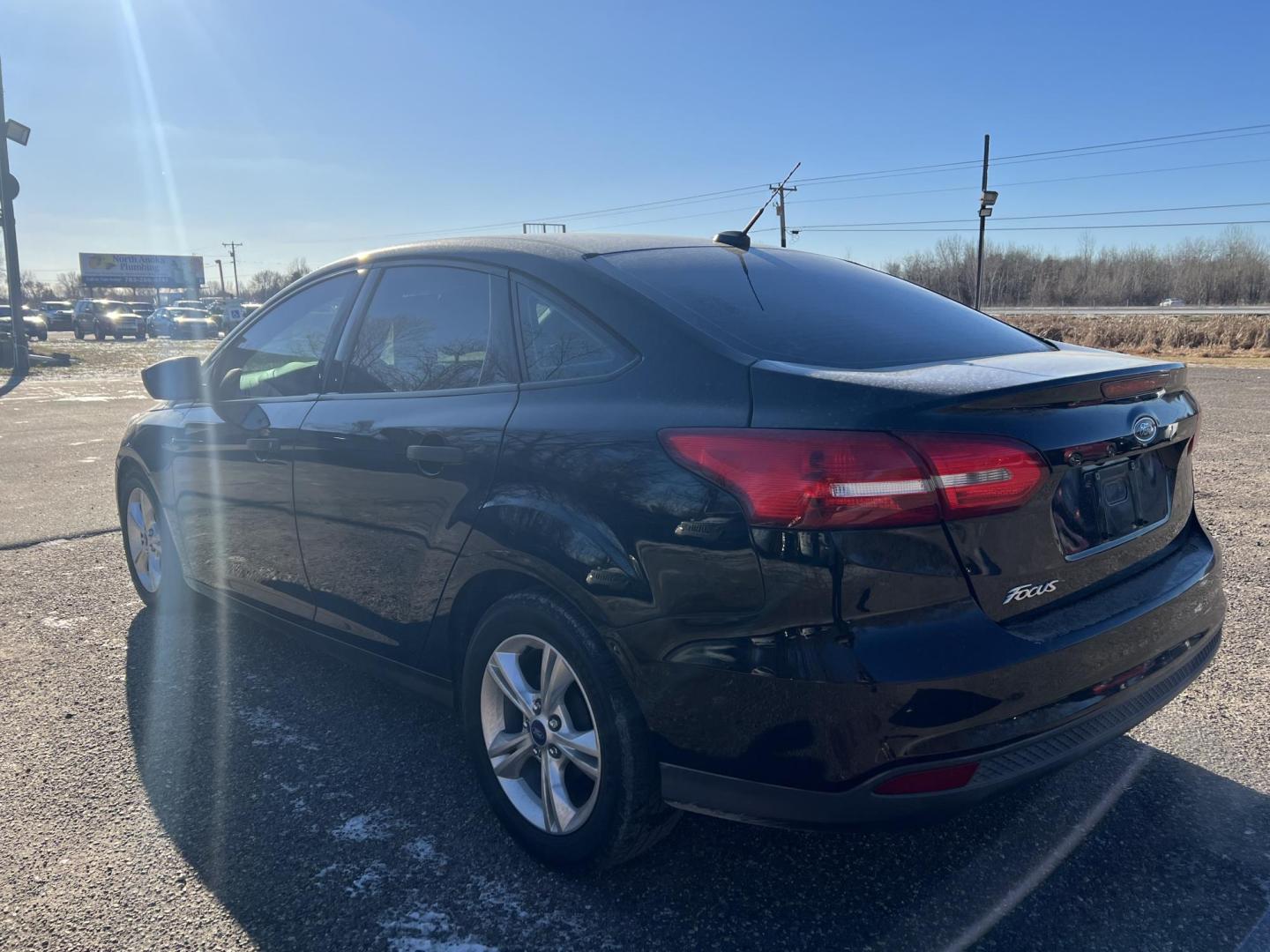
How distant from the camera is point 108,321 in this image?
4338cm

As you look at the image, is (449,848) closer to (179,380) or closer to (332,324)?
(332,324)

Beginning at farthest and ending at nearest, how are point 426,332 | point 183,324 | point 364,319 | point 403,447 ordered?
point 183,324
point 364,319
point 426,332
point 403,447

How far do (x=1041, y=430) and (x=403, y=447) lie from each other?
1.83 meters

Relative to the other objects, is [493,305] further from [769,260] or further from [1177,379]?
[1177,379]

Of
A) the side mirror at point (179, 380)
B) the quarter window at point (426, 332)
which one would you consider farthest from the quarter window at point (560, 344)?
the side mirror at point (179, 380)

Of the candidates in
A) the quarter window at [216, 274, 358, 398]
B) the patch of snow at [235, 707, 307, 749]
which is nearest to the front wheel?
the patch of snow at [235, 707, 307, 749]

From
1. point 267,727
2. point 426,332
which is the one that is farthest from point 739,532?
point 267,727

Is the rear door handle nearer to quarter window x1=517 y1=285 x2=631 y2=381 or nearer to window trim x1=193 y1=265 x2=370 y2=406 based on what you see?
quarter window x1=517 y1=285 x2=631 y2=381

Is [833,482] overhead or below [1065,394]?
below

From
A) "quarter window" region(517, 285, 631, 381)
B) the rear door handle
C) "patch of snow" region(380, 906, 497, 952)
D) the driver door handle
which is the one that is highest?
"quarter window" region(517, 285, 631, 381)

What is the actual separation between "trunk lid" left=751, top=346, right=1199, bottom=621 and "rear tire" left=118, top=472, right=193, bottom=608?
349cm

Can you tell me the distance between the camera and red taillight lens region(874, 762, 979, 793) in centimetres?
198

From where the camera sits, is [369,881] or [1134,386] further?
[369,881]

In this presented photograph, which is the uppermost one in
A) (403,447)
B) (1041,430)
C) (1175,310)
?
(1175,310)
